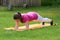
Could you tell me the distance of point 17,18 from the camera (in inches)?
461

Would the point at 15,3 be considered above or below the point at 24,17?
below

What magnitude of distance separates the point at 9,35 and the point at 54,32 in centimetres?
171

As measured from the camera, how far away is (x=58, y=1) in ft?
106

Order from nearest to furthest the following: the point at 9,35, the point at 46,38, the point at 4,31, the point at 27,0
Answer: the point at 46,38 → the point at 9,35 → the point at 4,31 → the point at 27,0

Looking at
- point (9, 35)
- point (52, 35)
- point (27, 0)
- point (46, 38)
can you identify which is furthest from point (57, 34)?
point (27, 0)

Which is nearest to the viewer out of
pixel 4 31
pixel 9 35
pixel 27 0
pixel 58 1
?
pixel 9 35

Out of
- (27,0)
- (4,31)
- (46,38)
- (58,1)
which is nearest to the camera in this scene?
(46,38)

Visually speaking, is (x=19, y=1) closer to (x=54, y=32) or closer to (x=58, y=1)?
(x=58, y=1)

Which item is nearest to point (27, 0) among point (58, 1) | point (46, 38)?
point (58, 1)

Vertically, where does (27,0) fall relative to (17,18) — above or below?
below

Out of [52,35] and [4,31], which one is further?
[4,31]

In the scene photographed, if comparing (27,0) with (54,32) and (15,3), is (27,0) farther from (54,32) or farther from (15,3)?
(54,32)

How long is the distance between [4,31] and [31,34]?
1.27 metres

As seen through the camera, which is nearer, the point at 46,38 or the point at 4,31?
the point at 46,38
